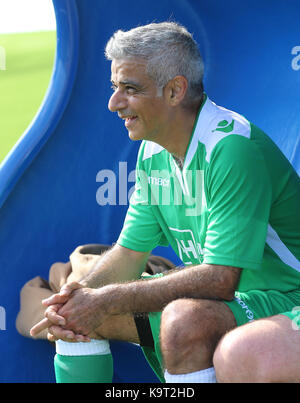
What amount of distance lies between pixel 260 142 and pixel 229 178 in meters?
0.14

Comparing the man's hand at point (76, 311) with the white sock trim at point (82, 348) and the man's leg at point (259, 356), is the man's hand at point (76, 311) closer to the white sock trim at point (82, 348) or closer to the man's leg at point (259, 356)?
the white sock trim at point (82, 348)

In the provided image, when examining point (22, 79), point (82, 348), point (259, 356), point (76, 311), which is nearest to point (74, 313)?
point (76, 311)

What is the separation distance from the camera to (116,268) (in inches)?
75.2

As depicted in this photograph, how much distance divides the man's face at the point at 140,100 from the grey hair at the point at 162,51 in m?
0.02

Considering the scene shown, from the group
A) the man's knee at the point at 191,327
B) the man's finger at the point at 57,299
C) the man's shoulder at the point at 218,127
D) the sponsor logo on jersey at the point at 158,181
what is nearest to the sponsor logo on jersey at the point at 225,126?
the man's shoulder at the point at 218,127

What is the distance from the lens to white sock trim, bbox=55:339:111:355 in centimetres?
170

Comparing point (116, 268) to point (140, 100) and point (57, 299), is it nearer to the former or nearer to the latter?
point (57, 299)

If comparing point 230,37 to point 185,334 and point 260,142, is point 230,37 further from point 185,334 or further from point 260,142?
point 185,334

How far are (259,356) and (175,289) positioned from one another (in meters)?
0.29

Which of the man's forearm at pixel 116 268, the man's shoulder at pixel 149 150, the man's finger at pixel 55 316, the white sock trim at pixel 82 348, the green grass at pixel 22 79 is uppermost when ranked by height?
the green grass at pixel 22 79

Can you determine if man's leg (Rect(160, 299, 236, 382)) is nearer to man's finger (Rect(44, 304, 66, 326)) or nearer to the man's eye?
man's finger (Rect(44, 304, 66, 326))

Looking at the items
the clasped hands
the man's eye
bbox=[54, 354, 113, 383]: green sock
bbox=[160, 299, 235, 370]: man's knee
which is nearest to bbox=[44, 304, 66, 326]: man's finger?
the clasped hands

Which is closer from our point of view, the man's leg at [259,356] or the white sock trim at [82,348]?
the man's leg at [259,356]

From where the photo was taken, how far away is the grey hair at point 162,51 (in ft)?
5.71
